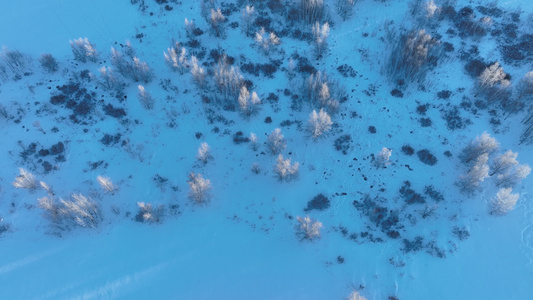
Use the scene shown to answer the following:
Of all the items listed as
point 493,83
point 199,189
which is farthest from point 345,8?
point 199,189

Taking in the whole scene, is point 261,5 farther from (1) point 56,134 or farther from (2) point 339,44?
(1) point 56,134

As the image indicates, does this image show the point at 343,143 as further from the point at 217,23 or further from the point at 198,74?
the point at 217,23

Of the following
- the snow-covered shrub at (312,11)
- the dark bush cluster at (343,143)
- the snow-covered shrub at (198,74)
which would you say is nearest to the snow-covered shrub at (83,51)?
the snow-covered shrub at (198,74)

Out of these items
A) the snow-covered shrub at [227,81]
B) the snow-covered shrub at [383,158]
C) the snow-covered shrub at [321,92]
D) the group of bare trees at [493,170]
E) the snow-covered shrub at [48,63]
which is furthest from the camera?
the snow-covered shrub at [48,63]

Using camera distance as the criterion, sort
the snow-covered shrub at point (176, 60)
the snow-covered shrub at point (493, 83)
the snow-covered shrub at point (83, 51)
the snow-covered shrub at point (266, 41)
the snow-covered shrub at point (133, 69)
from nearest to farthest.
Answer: the snow-covered shrub at point (493, 83) → the snow-covered shrub at point (133, 69) → the snow-covered shrub at point (176, 60) → the snow-covered shrub at point (83, 51) → the snow-covered shrub at point (266, 41)

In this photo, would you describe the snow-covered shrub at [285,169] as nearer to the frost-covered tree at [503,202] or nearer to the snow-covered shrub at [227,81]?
the snow-covered shrub at [227,81]

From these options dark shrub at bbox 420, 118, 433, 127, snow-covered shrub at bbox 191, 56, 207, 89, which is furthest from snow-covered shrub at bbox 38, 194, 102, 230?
dark shrub at bbox 420, 118, 433, 127

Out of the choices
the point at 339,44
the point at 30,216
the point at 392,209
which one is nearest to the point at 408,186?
the point at 392,209
